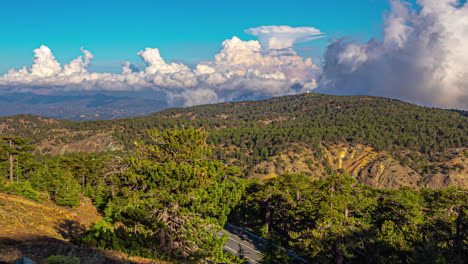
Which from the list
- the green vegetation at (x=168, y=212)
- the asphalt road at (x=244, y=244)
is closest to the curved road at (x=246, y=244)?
the asphalt road at (x=244, y=244)

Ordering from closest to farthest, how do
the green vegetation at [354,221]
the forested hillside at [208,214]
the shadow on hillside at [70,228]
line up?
the forested hillside at [208,214] → the shadow on hillside at [70,228] → the green vegetation at [354,221]

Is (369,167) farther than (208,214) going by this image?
Yes

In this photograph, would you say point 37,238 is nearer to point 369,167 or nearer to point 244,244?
point 244,244

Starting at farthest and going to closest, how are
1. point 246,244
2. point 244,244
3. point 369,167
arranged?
point 369,167
point 246,244
point 244,244

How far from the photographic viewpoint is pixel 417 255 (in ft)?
25.6

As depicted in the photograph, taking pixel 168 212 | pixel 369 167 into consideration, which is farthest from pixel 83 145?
pixel 168 212

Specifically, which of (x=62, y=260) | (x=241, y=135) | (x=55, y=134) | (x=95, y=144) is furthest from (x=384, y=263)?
(x=55, y=134)

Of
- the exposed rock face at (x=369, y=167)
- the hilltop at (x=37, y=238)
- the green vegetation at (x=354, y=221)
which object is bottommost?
the exposed rock face at (x=369, y=167)

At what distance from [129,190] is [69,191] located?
75.8ft

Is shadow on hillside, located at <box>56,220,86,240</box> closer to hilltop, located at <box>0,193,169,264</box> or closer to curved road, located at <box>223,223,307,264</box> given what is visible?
hilltop, located at <box>0,193,169,264</box>

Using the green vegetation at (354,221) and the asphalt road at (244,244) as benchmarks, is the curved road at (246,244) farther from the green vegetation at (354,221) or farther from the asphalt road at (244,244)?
the green vegetation at (354,221)

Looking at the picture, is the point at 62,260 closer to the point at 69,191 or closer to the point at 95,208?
the point at 69,191

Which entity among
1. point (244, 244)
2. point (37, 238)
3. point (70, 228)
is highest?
point (37, 238)

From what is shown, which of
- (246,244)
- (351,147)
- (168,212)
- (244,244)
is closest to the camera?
(168,212)
